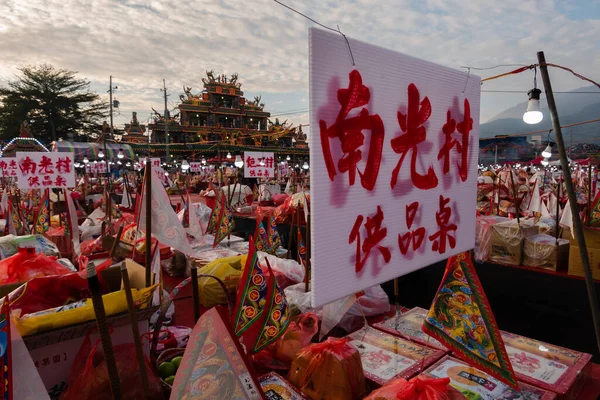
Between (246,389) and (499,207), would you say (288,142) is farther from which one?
(246,389)

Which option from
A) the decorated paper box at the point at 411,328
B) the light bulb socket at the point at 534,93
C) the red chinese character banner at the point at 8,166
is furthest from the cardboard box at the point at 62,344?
the red chinese character banner at the point at 8,166

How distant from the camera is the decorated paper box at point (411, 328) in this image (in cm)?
244

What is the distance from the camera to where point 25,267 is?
2.42m

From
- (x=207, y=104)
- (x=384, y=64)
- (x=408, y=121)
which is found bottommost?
(x=408, y=121)

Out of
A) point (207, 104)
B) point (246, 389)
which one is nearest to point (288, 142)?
point (207, 104)

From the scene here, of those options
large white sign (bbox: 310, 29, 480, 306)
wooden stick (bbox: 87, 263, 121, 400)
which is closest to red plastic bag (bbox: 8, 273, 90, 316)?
wooden stick (bbox: 87, 263, 121, 400)

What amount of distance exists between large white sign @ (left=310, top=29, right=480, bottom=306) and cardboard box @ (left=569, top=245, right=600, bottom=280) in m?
3.34

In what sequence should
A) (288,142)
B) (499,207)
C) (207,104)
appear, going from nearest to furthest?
1. (499,207)
2. (207,104)
3. (288,142)

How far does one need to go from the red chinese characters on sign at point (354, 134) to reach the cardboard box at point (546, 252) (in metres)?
4.29

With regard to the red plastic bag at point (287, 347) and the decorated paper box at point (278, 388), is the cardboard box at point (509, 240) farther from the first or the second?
the decorated paper box at point (278, 388)

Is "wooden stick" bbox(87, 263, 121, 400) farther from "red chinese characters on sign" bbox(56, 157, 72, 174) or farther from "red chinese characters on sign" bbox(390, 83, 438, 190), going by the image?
"red chinese characters on sign" bbox(56, 157, 72, 174)

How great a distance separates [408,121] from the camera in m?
1.57

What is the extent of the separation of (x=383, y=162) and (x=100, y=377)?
156 cm

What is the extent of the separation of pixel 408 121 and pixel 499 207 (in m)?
8.28
